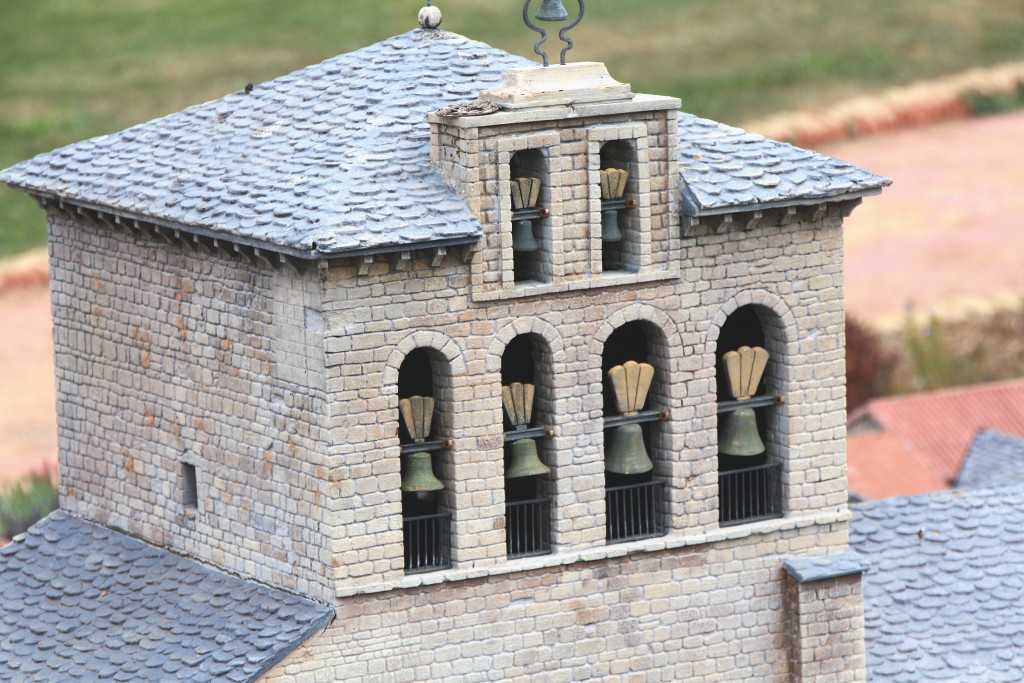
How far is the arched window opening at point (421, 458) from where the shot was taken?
28.6m

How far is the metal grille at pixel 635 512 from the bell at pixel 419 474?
262 cm

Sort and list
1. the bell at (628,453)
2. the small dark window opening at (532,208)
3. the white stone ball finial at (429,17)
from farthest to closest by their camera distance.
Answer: the white stone ball finial at (429,17) < the bell at (628,453) < the small dark window opening at (532,208)

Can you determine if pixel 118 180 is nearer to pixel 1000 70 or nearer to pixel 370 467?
pixel 370 467

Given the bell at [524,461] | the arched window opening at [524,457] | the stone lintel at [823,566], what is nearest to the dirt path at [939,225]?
the stone lintel at [823,566]

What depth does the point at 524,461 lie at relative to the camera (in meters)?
29.2

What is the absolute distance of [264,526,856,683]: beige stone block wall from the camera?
93.7ft

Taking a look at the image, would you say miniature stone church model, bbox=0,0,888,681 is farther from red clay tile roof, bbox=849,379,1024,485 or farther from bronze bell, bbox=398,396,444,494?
red clay tile roof, bbox=849,379,1024,485

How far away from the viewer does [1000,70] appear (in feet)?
256

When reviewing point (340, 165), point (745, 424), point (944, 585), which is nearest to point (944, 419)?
point (944, 585)

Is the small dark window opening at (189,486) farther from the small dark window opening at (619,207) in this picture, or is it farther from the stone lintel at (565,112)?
the small dark window opening at (619,207)

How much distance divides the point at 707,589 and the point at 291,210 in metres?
7.67

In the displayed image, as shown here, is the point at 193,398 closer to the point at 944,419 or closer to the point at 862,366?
the point at 944,419

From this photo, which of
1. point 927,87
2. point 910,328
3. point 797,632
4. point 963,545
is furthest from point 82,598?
point 927,87

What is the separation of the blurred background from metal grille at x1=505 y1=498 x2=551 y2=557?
35424mm
